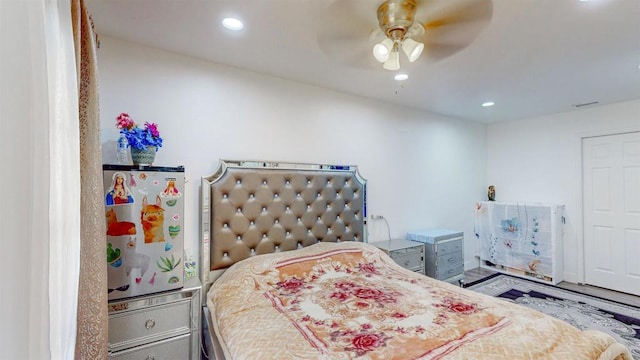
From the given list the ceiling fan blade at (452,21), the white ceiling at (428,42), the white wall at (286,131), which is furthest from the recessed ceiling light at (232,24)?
the ceiling fan blade at (452,21)

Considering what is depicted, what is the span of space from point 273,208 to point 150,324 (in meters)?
1.23

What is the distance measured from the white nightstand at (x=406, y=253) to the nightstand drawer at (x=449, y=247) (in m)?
0.33

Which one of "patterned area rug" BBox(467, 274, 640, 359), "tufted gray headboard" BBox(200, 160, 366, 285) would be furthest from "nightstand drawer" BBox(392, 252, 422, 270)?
"patterned area rug" BBox(467, 274, 640, 359)

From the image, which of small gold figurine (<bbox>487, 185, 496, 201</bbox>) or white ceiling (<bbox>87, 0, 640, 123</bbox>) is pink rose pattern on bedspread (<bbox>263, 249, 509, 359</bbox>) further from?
small gold figurine (<bbox>487, 185, 496, 201</bbox>)

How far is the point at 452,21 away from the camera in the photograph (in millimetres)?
1809

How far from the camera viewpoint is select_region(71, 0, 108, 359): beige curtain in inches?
48.9

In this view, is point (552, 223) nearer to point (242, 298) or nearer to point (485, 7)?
point (485, 7)

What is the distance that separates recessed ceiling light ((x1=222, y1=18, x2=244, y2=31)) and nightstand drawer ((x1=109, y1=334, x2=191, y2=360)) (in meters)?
2.07

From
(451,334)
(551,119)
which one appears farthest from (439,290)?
(551,119)

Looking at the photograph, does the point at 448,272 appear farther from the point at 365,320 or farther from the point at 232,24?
the point at 232,24

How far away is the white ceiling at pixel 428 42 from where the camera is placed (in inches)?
67.6

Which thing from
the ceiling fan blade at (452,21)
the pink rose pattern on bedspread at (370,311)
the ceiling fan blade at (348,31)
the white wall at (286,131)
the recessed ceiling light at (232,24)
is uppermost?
the recessed ceiling light at (232,24)

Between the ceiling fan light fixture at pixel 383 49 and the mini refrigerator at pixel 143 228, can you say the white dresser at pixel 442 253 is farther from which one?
the mini refrigerator at pixel 143 228

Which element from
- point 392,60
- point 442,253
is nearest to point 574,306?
point 442,253
